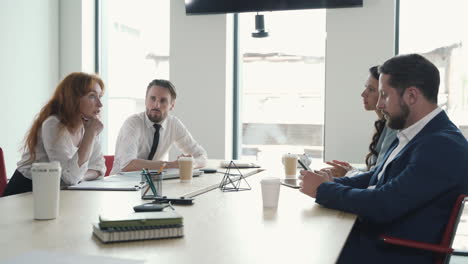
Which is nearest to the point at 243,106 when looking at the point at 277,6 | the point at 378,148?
the point at 277,6

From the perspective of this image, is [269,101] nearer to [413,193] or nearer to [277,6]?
[277,6]

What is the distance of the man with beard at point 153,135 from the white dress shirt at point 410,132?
5.14 feet

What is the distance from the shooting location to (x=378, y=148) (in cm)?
297

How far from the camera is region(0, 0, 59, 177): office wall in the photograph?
15.4 feet

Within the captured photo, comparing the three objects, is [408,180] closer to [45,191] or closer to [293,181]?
[293,181]

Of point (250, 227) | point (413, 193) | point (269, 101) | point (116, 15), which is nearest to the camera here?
point (250, 227)

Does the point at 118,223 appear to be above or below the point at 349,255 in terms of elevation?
above

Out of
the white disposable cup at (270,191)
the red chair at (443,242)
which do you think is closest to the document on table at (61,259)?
the white disposable cup at (270,191)

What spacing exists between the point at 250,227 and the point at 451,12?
3.84m

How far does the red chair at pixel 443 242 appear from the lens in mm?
1629

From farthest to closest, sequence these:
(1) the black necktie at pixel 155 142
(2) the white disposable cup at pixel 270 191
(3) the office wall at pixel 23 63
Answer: (3) the office wall at pixel 23 63 < (1) the black necktie at pixel 155 142 < (2) the white disposable cup at pixel 270 191

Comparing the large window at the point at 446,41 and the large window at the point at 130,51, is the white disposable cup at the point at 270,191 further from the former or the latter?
the large window at the point at 130,51

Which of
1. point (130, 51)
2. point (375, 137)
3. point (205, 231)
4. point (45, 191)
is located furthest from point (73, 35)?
point (205, 231)

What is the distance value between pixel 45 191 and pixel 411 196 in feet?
3.97
